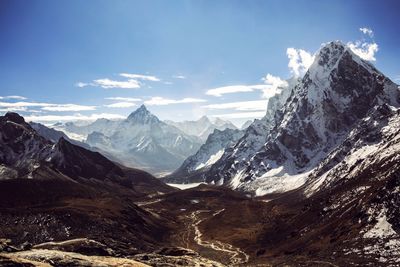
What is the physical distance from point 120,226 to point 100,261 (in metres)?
120

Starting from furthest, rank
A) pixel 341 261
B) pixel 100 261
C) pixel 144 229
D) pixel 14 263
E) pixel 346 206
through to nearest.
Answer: pixel 144 229, pixel 346 206, pixel 341 261, pixel 100 261, pixel 14 263

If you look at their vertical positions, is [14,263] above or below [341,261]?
above

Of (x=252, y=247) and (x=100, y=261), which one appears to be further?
(x=252, y=247)

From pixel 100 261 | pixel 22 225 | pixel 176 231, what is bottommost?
pixel 176 231

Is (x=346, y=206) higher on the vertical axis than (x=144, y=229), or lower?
higher

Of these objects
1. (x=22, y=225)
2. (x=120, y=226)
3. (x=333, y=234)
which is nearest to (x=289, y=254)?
(x=333, y=234)

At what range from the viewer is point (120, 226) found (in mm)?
163375

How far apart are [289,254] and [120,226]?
6234 cm

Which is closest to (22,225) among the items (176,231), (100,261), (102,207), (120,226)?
(120,226)

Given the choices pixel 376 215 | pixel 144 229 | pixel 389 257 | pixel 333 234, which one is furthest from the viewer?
pixel 144 229

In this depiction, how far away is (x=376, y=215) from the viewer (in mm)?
125938

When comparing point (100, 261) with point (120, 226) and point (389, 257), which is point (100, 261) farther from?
point (120, 226)

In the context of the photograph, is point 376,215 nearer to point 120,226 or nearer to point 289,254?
point 289,254

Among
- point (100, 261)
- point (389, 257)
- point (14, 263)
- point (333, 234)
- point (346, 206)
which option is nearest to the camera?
point (14, 263)
